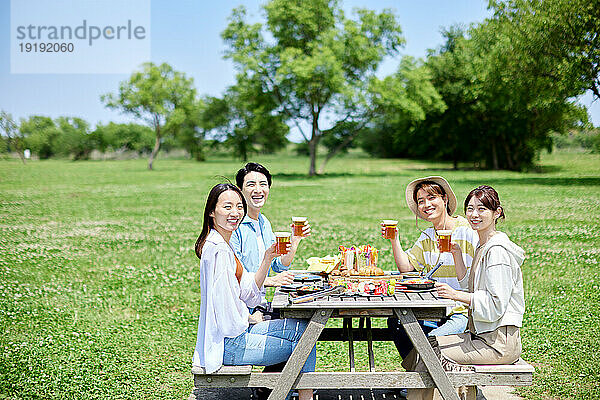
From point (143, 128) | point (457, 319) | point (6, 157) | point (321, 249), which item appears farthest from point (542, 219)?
point (143, 128)

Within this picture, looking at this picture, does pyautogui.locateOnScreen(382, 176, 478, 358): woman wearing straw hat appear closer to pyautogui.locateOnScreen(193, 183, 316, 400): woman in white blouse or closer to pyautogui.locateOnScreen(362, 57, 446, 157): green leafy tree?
pyautogui.locateOnScreen(193, 183, 316, 400): woman in white blouse

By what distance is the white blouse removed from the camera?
3.79 meters

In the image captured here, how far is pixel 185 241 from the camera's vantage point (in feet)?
45.7

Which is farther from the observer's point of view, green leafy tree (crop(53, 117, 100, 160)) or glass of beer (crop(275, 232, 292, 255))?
green leafy tree (crop(53, 117, 100, 160))

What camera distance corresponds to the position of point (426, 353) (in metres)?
3.78

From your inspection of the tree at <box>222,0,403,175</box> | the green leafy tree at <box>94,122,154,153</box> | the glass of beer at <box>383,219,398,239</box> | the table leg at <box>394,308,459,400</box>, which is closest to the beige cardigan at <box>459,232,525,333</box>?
the table leg at <box>394,308,459,400</box>

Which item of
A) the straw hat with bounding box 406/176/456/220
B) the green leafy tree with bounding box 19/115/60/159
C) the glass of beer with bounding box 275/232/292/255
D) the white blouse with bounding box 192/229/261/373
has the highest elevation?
the green leafy tree with bounding box 19/115/60/159

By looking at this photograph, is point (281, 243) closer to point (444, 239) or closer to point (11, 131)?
point (444, 239)

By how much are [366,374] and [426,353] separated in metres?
0.41

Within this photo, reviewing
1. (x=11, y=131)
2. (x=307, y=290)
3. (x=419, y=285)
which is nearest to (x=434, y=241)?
(x=419, y=285)

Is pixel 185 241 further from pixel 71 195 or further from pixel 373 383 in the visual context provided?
pixel 71 195

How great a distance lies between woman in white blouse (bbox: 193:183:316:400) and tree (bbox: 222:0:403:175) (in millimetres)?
36428

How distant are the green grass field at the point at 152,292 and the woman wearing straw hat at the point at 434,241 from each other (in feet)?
4.47

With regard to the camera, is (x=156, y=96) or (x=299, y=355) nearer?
(x=299, y=355)
